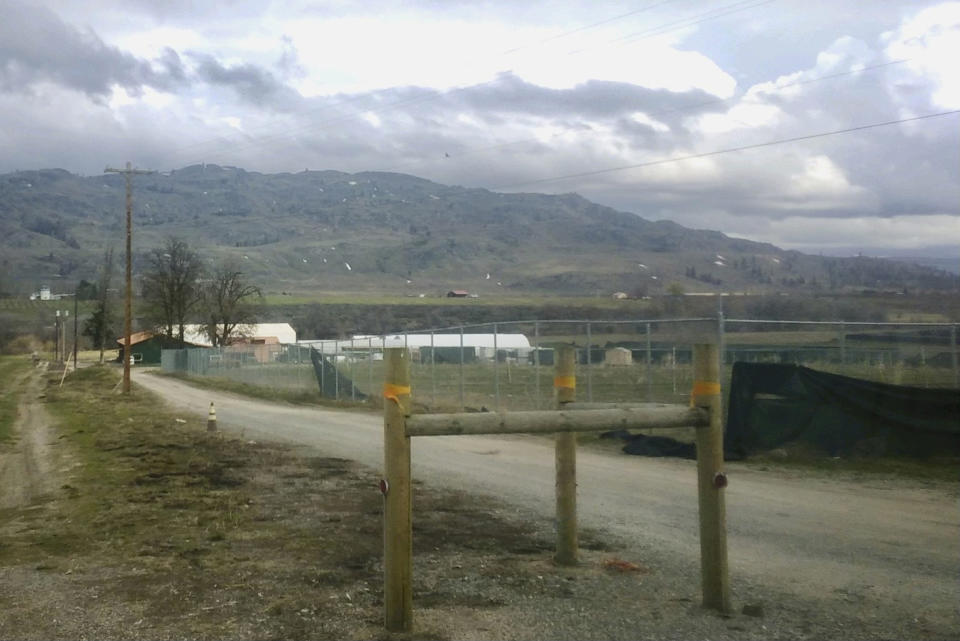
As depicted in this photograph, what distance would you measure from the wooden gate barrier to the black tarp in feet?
96.4

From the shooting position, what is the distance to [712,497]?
646 centimetres

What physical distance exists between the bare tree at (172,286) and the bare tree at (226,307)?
128cm

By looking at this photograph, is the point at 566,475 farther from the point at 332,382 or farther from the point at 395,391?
the point at 332,382

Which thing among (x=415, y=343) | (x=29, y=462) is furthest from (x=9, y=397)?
(x=29, y=462)

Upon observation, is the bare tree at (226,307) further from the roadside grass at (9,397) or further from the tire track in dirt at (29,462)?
the tire track in dirt at (29,462)

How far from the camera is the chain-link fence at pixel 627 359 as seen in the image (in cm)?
1980

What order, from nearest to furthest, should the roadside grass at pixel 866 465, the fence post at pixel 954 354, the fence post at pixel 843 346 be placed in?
the roadside grass at pixel 866 465 → the fence post at pixel 954 354 → the fence post at pixel 843 346

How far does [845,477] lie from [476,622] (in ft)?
31.9

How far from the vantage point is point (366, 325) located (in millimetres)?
77500

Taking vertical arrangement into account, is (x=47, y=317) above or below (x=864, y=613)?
above

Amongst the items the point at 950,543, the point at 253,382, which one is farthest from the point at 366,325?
the point at 950,543

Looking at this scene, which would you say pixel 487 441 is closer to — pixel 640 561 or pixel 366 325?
pixel 640 561

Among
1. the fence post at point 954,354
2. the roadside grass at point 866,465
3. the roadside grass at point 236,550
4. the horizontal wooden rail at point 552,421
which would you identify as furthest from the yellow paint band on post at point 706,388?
the fence post at point 954,354

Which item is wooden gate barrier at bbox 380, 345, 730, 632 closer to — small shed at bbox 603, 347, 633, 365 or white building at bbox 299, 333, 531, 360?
white building at bbox 299, 333, 531, 360
